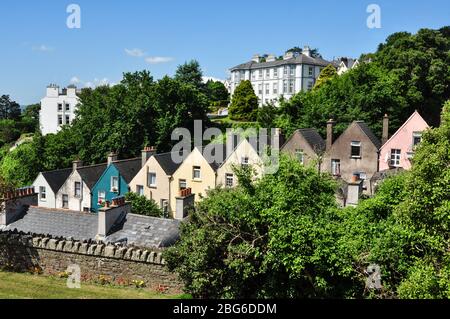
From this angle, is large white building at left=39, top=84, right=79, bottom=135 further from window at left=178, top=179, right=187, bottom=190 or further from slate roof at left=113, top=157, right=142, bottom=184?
window at left=178, top=179, right=187, bottom=190

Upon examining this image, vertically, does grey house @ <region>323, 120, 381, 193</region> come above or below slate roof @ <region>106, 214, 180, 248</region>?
above

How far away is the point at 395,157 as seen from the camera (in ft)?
144

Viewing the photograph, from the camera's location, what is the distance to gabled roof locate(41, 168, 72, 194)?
46656 mm

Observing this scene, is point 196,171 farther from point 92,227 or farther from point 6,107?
point 6,107

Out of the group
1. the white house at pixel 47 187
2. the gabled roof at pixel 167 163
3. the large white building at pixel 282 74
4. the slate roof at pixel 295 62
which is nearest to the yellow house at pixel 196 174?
the gabled roof at pixel 167 163

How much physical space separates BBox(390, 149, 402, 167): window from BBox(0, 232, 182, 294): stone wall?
29.0m

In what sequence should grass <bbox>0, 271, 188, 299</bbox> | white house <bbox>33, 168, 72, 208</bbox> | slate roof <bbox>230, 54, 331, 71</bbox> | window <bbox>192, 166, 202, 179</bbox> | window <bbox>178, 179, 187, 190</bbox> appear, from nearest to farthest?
grass <bbox>0, 271, 188, 299</bbox>
window <bbox>192, 166, 202, 179</bbox>
window <bbox>178, 179, 187, 190</bbox>
white house <bbox>33, 168, 72, 208</bbox>
slate roof <bbox>230, 54, 331, 71</bbox>

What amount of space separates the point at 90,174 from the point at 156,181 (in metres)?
7.00

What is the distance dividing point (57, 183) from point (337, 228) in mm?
36454

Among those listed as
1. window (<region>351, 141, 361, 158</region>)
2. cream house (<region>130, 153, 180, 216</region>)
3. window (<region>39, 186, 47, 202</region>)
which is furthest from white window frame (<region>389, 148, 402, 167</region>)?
window (<region>39, 186, 47, 202</region>)

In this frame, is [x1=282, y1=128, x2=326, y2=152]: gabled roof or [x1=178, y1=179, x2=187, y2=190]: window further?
[x1=282, y1=128, x2=326, y2=152]: gabled roof

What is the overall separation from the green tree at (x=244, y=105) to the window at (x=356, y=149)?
147 feet

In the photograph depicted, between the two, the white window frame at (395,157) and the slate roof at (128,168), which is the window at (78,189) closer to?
the slate roof at (128,168)
